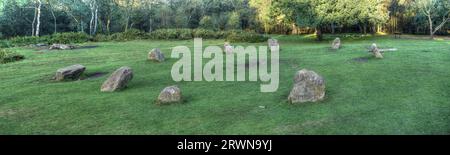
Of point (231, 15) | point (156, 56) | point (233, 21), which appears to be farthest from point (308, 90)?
point (231, 15)

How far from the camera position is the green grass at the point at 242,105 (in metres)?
10.5

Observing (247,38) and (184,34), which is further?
(184,34)

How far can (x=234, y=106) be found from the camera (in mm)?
12633

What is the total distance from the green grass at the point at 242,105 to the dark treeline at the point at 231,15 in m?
13.8

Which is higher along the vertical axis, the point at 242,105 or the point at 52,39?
the point at 52,39

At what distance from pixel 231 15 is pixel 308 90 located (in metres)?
42.7

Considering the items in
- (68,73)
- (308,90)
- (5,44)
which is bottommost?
(308,90)

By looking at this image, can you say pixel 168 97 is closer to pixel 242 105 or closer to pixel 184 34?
pixel 242 105

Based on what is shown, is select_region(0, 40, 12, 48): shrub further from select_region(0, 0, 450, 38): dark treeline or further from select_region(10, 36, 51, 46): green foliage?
select_region(0, 0, 450, 38): dark treeline

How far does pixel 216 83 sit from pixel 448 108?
28.1 ft

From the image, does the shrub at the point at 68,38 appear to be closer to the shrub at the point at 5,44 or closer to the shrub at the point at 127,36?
the shrub at the point at 127,36

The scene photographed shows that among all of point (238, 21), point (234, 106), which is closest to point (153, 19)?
point (238, 21)

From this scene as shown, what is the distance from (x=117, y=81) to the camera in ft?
50.7
